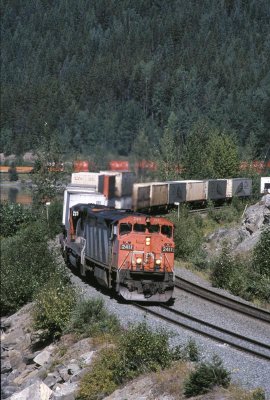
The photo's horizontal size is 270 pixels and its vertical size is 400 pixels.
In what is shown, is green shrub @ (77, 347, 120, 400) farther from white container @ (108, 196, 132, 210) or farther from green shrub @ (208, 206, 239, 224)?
green shrub @ (208, 206, 239, 224)

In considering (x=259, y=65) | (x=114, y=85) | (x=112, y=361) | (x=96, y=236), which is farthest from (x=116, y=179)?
(x=259, y=65)

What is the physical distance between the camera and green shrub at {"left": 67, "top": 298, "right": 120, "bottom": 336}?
22.5 m

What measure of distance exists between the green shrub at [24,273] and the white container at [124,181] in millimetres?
5557

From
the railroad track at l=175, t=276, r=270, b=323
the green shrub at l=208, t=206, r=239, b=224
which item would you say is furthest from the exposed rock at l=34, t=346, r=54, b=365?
the green shrub at l=208, t=206, r=239, b=224

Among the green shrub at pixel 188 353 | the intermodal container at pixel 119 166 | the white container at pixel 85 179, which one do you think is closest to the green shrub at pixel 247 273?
the white container at pixel 85 179

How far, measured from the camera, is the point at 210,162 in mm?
89375

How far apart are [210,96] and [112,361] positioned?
64.1m

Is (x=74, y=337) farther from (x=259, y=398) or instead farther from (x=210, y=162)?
(x=210, y=162)

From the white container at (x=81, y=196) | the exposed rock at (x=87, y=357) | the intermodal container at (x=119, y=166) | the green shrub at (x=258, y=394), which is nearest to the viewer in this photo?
the green shrub at (x=258, y=394)

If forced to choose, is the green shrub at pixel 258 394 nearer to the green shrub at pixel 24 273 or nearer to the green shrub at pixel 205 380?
the green shrub at pixel 205 380

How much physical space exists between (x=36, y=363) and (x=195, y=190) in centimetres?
5031

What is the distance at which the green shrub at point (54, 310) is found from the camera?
957 inches

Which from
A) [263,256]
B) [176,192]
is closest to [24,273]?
[263,256]

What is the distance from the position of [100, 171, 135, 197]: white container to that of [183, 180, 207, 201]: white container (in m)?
41.4
